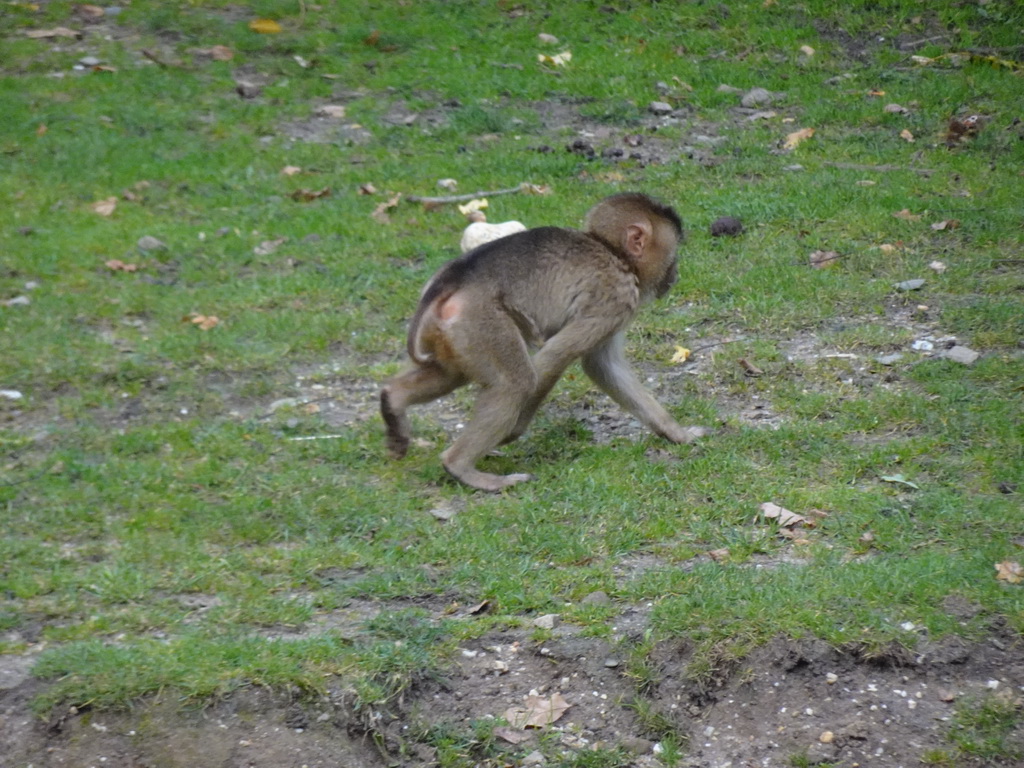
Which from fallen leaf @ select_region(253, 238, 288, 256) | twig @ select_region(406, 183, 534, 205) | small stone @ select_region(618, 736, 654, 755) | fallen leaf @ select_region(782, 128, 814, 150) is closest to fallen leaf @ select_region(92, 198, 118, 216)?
fallen leaf @ select_region(253, 238, 288, 256)

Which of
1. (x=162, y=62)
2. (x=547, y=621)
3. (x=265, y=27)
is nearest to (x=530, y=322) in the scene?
(x=547, y=621)

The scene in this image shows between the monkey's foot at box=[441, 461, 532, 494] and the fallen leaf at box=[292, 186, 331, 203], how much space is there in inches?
181

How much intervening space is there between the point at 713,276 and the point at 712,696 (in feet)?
14.6

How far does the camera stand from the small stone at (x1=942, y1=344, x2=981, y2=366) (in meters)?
7.10

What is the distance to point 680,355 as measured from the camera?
25.0ft

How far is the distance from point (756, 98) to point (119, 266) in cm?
616

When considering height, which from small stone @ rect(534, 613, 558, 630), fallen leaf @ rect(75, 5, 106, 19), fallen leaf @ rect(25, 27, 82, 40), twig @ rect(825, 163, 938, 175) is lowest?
small stone @ rect(534, 613, 558, 630)

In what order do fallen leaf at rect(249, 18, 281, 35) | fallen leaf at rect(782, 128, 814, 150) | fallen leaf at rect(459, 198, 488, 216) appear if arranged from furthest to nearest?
fallen leaf at rect(249, 18, 281, 35) < fallen leaf at rect(782, 128, 814, 150) < fallen leaf at rect(459, 198, 488, 216)

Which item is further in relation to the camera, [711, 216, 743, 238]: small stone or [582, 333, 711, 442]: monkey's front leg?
[711, 216, 743, 238]: small stone

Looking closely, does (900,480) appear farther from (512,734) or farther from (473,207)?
(473,207)

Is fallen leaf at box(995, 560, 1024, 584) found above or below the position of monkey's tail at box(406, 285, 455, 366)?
below

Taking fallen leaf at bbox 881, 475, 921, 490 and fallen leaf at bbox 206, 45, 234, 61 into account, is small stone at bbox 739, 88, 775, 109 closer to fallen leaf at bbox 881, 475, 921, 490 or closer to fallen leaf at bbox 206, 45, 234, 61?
fallen leaf at bbox 206, 45, 234, 61

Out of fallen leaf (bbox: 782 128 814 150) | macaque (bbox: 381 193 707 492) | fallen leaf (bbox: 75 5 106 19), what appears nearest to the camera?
macaque (bbox: 381 193 707 492)

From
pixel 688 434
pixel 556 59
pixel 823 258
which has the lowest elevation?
pixel 688 434
